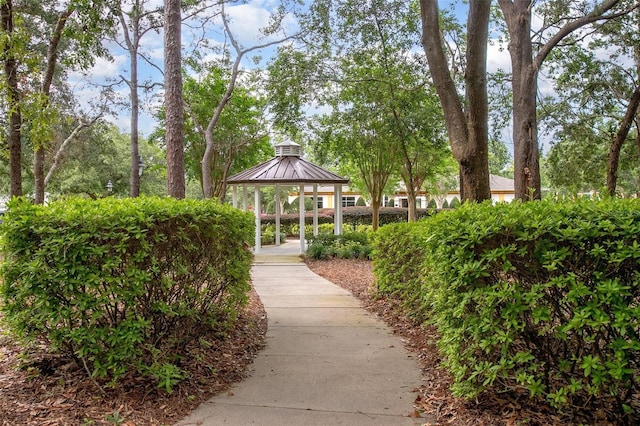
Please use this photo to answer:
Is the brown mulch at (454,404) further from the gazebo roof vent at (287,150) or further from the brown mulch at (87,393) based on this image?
the gazebo roof vent at (287,150)

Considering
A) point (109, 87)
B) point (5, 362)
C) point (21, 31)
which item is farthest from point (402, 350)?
point (109, 87)

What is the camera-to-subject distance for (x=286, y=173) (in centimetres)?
1484

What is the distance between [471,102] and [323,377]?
4.82 m

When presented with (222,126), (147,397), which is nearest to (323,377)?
(147,397)

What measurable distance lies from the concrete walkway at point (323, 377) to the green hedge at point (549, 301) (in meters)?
0.76

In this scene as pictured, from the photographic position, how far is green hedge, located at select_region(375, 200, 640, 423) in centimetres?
266

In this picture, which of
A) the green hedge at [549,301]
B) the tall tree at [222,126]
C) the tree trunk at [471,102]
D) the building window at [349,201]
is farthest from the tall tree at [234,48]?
the building window at [349,201]

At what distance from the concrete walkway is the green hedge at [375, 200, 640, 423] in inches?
30.0

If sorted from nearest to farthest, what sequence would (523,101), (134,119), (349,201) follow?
(523,101), (134,119), (349,201)

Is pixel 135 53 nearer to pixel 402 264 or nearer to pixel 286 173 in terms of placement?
pixel 286 173

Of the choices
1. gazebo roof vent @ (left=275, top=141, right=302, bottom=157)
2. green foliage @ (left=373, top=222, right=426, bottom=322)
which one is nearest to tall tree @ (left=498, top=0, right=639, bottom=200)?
green foliage @ (left=373, top=222, right=426, bottom=322)

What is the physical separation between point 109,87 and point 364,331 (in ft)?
60.7

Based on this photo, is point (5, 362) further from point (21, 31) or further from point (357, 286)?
point (357, 286)

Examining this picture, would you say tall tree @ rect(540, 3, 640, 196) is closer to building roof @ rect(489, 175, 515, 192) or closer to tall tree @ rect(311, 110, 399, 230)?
tall tree @ rect(311, 110, 399, 230)
